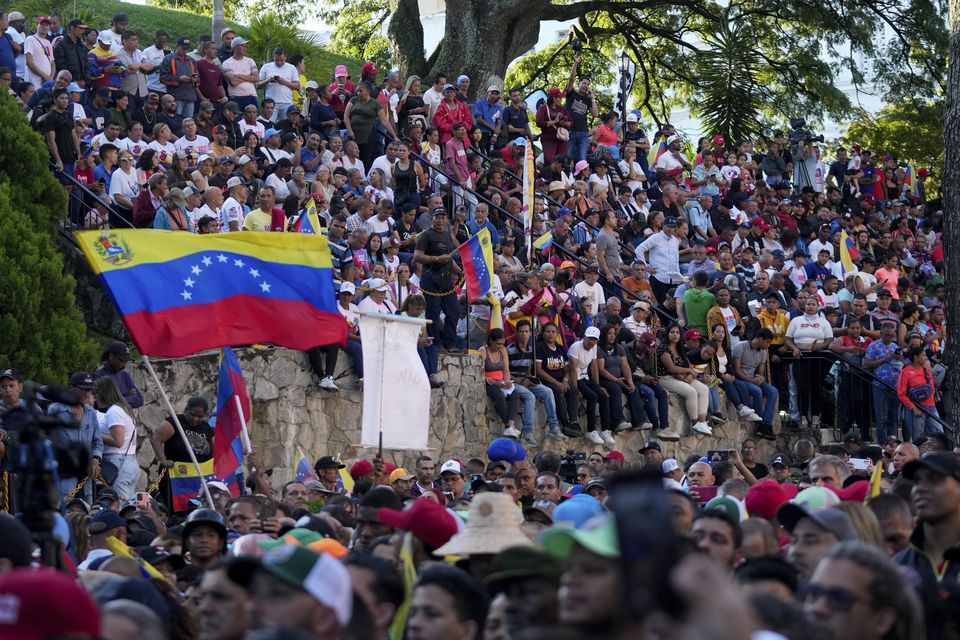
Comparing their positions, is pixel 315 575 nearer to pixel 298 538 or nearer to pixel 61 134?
pixel 298 538

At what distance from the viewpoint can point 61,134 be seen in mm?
16125

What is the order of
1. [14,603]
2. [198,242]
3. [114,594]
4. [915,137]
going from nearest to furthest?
[14,603], [114,594], [198,242], [915,137]

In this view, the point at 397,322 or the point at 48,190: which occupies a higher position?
the point at 48,190

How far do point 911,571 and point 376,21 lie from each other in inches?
1254

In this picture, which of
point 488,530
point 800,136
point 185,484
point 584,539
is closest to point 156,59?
point 185,484

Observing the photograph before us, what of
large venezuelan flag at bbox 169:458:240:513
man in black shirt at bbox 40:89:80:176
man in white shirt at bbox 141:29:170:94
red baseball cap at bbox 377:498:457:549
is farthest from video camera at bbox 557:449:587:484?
red baseball cap at bbox 377:498:457:549

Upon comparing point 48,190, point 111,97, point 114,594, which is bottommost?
point 114,594

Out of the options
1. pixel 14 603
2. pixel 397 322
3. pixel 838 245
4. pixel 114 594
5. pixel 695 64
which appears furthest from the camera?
pixel 695 64

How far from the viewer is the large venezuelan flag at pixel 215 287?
1048 cm

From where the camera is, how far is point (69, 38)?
18359mm

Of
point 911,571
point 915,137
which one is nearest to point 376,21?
point 915,137

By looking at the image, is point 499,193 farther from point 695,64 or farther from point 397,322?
point 695,64

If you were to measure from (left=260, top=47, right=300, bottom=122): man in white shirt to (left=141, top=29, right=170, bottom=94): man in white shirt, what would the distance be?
5.16ft

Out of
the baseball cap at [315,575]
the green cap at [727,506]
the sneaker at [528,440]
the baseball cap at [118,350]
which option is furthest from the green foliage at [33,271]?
the baseball cap at [315,575]
